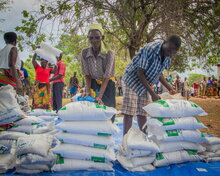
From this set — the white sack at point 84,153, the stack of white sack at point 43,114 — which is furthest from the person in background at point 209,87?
the white sack at point 84,153

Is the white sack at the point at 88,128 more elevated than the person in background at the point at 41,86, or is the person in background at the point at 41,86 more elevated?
the person in background at the point at 41,86

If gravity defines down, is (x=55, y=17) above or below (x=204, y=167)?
above

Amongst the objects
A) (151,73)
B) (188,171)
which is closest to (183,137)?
(188,171)

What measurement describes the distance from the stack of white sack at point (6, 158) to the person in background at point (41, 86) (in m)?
2.11

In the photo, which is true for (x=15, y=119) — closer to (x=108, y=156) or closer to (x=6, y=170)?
(x=6, y=170)

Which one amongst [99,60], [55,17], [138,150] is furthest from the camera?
[55,17]

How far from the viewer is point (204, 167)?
186 centimetres

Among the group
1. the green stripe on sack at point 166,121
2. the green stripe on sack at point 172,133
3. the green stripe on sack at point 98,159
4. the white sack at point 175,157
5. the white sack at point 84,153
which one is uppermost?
the green stripe on sack at point 166,121

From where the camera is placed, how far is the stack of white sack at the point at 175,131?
1930mm

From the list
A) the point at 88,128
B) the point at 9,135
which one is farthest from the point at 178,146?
the point at 9,135

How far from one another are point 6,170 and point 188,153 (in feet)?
6.18

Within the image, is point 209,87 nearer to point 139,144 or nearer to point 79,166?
point 139,144

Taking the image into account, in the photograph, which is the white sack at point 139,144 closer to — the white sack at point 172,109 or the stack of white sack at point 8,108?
the white sack at point 172,109

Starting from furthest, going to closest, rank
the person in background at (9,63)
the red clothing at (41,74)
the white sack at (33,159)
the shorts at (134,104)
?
the red clothing at (41,74)
the person in background at (9,63)
the shorts at (134,104)
the white sack at (33,159)
